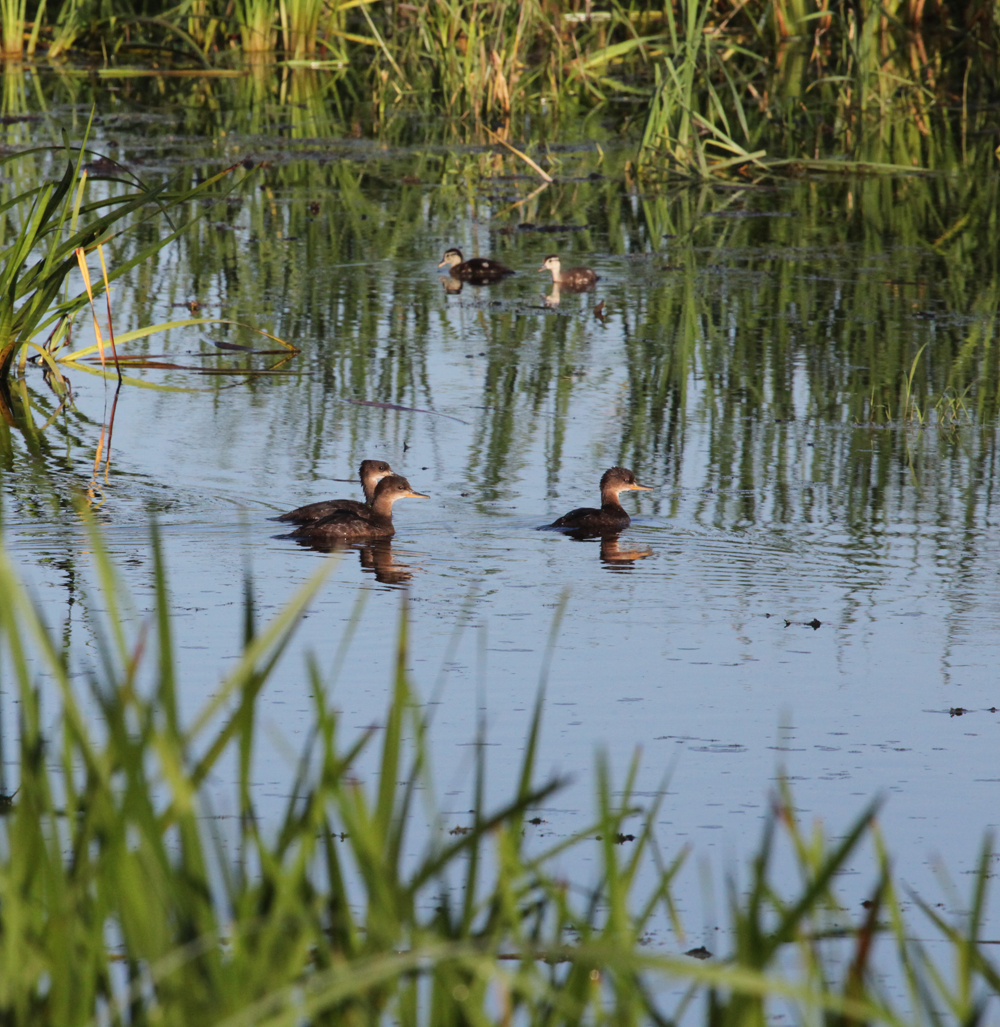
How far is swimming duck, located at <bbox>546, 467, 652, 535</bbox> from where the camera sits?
7.44m

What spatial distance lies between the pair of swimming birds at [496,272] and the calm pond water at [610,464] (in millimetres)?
149

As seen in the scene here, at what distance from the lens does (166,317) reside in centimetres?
1115

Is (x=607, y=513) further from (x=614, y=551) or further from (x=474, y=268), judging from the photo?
(x=474, y=268)

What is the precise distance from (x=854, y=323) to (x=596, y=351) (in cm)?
163

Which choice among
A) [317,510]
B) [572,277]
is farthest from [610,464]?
[572,277]

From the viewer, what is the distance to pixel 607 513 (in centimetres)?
748

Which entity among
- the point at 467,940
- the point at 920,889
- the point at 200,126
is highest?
the point at 200,126

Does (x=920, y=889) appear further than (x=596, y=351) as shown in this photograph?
No

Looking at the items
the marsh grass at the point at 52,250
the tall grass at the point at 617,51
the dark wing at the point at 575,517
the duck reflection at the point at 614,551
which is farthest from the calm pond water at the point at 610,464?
the tall grass at the point at 617,51

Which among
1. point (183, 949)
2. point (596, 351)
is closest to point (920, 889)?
point (183, 949)

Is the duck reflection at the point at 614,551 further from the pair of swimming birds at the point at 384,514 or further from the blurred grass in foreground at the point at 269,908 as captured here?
the blurred grass in foreground at the point at 269,908

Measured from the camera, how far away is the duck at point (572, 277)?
12164 millimetres

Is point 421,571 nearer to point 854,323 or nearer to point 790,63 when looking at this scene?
point 854,323

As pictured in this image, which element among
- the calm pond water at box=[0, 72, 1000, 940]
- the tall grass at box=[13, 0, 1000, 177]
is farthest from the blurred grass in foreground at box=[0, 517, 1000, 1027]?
the tall grass at box=[13, 0, 1000, 177]
